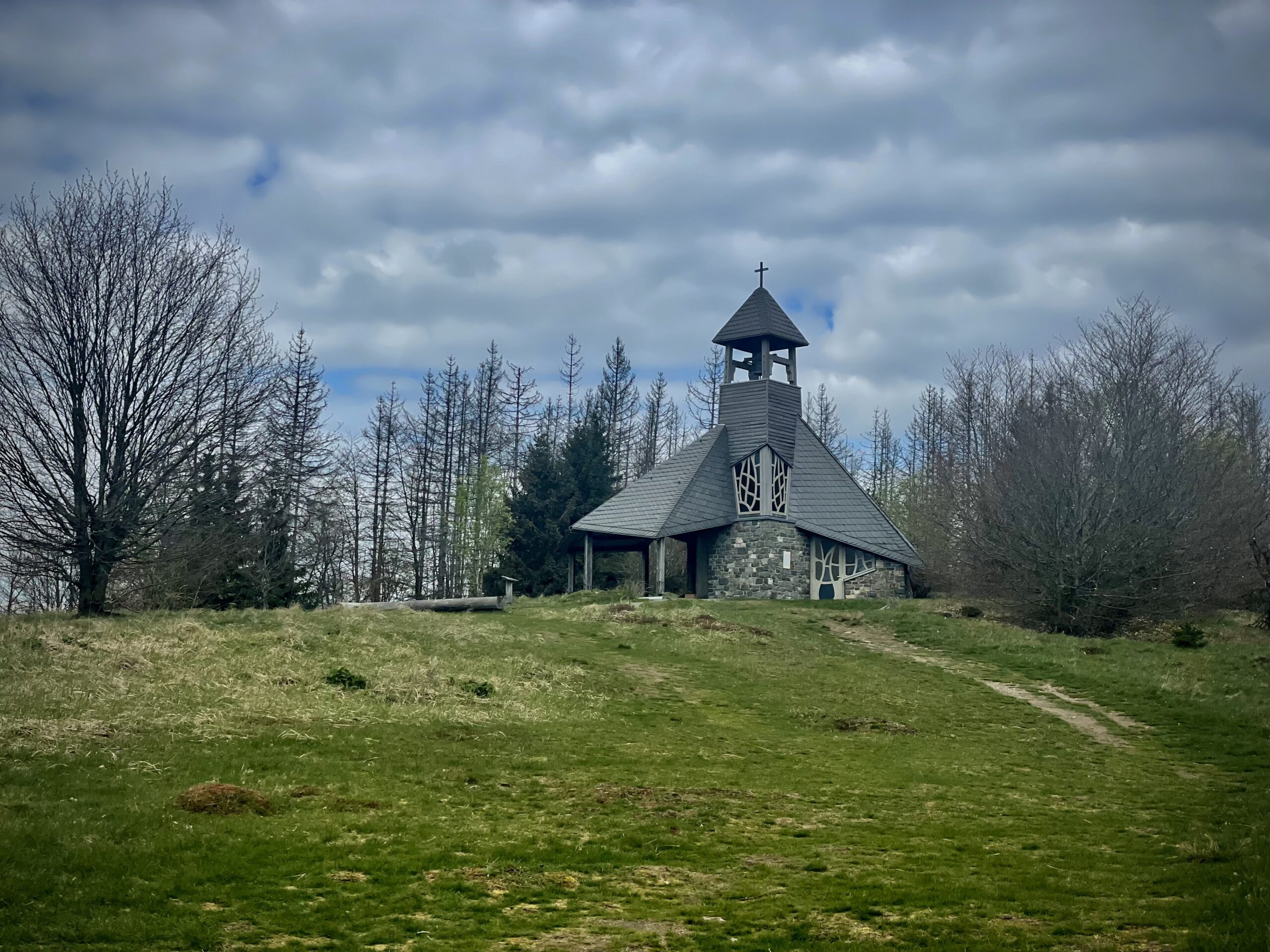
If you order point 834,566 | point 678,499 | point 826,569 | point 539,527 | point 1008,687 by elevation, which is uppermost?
point 678,499

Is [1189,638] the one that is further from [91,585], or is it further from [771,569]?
[91,585]

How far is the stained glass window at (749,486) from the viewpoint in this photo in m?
42.8

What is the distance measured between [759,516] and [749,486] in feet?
5.10

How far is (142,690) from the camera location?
15.5 meters

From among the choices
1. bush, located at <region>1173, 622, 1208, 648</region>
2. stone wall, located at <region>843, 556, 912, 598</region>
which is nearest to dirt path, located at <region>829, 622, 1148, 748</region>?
bush, located at <region>1173, 622, 1208, 648</region>

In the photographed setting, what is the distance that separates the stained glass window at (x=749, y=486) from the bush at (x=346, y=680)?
85.0ft

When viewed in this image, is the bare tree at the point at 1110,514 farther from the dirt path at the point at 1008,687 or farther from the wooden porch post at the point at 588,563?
the wooden porch post at the point at 588,563

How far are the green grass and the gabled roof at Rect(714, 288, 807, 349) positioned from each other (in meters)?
22.7

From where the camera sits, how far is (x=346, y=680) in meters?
18.1

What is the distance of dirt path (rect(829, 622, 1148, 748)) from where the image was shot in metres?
19.6

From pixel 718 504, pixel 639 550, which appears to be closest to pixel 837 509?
pixel 718 504

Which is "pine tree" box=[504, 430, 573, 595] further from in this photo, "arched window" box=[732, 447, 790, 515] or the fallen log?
the fallen log

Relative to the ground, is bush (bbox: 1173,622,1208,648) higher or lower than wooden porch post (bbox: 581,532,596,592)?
lower

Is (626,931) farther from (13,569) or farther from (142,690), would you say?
(13,569)
